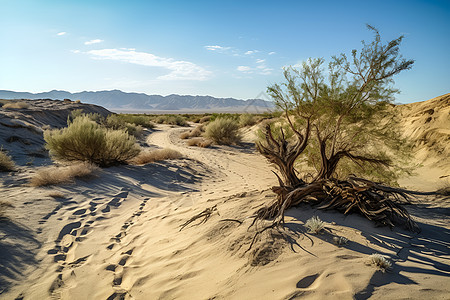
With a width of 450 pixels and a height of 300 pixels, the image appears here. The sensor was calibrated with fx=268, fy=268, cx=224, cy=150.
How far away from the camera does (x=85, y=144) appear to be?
8.71m

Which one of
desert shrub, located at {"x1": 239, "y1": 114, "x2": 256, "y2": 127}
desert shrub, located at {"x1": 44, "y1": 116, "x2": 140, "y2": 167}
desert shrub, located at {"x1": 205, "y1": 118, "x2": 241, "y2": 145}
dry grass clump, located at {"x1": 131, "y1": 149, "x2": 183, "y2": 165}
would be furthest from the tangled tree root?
desert shrub, located at {"x1": 239, "y1": 114, "x2": 256, "y2": 127}

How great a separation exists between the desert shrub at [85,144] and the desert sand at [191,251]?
195 centimetres

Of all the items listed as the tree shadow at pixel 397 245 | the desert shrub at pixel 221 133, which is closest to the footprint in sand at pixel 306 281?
the tree shadow at pixel 397 245

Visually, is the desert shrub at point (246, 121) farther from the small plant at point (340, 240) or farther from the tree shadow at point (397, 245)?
the small plant at point (340, 240)

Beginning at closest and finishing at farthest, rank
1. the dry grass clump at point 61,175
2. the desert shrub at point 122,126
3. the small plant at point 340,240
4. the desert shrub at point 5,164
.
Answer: the small plant at point 340,240 → the dry grass clump at point 61,175 → the desert shrub at point 5,164 → the desert shrub at point 122,126

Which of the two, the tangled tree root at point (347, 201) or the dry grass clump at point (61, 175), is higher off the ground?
the tangled tree root at point (347, 201)

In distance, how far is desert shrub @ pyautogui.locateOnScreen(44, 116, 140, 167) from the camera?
8.66m

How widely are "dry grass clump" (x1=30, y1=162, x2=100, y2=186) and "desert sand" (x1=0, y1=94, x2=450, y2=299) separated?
277 millimetres

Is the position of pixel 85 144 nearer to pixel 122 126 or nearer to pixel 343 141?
pixel 343 141

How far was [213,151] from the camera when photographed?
1527 centimetres

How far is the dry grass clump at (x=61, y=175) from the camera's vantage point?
21.2 ft

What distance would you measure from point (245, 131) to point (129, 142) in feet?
49.0

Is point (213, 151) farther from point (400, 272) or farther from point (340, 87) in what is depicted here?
point (400, 272)

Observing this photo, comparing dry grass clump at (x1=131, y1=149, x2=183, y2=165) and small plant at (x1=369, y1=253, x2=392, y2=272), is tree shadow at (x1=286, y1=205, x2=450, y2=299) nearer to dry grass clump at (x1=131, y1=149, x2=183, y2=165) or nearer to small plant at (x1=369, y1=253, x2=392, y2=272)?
small plant at (x1=369, y1=253, x2=392, y2=272)
